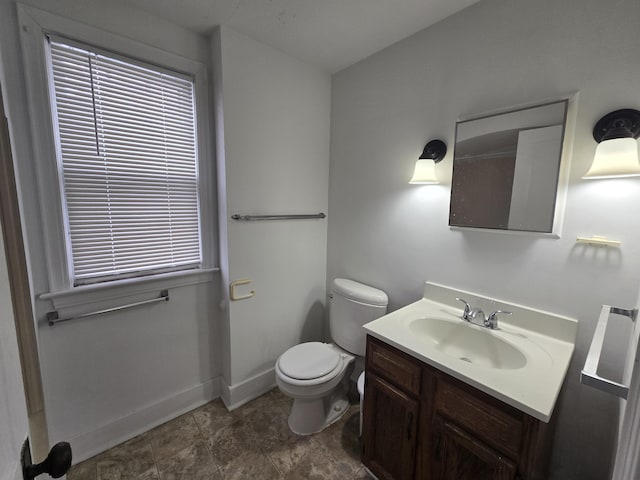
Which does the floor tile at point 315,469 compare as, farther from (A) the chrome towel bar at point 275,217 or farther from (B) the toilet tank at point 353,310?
(A) the chrome towel bar at point 275,217

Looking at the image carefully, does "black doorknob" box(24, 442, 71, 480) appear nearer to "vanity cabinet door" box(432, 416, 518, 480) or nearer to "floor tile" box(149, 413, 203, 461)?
"vanity cabinet door" box(432, 416, 518, 480)

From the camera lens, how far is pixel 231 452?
5.19ft

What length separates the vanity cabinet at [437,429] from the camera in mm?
904

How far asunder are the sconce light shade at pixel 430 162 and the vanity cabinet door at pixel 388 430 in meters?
1.08

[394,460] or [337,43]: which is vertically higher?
[337,43]

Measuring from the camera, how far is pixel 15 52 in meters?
1.19

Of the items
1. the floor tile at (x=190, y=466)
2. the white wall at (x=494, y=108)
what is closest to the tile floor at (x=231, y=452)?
the floor tile at (x=190, y=466)

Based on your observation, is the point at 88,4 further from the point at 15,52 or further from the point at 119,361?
the point at 119,361

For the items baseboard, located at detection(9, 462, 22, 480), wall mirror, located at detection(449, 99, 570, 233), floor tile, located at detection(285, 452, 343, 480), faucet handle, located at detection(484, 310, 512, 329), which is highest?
wall mirror, located at detection(449, 99, 570, 233)

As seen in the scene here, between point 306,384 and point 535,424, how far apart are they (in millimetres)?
1068

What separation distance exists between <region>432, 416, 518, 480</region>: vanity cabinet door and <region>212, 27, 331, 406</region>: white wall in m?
1.29

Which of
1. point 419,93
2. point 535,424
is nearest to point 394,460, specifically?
point 535,424

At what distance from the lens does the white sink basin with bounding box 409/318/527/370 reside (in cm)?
125

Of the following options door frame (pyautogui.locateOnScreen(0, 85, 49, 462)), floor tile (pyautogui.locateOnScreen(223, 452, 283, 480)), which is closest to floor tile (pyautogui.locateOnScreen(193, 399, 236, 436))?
floor tile (pyautogui.locateOnScreen(223, 452, 283, 480))
